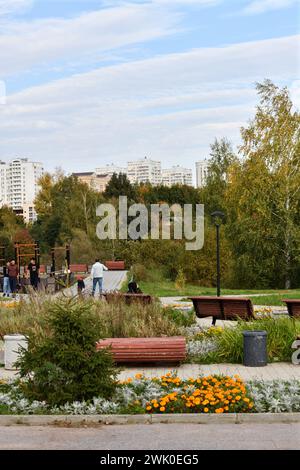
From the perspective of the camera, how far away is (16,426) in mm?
9734

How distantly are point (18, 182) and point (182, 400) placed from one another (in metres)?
171

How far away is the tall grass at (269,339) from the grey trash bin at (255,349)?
1.21 feet

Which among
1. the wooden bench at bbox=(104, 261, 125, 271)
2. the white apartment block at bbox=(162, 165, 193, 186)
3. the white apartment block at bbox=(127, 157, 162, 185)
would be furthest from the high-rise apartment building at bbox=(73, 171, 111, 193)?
the wooden bench at bbox=(104, 261, 125, 271)

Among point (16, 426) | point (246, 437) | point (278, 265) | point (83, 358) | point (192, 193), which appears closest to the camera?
point (246, 437)

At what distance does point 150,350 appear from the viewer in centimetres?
1350

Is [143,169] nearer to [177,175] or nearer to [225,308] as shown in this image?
[177,175]

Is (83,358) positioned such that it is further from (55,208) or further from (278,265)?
(55,208)

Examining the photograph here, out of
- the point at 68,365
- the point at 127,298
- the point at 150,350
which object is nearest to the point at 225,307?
the point at 127,298

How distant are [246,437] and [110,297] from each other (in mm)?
9021

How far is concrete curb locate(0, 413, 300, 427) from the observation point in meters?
9.70

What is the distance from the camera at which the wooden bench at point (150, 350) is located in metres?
13.5

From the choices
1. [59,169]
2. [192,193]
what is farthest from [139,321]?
[59,169]

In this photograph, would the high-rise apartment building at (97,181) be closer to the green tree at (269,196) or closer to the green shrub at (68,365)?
the green tree at (269,196)

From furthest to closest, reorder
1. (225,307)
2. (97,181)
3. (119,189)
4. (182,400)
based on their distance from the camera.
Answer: (97,181), (119,189), (225,307), (182,400)
